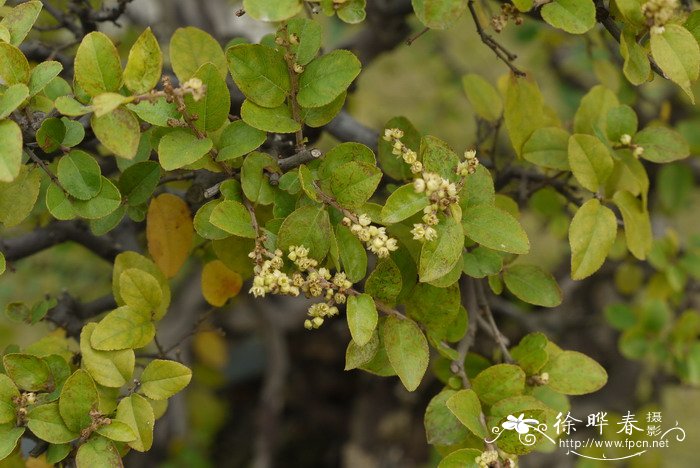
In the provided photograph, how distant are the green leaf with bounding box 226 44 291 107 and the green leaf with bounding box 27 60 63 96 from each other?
16 centimetres

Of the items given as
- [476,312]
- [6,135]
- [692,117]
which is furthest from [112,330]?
[692,117]

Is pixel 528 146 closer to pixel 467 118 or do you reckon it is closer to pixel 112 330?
pixel 112 330

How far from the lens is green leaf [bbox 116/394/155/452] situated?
26.6 inches

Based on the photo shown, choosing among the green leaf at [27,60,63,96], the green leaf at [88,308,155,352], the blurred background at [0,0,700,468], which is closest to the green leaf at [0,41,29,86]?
the green leaf at [27,60,63,96]

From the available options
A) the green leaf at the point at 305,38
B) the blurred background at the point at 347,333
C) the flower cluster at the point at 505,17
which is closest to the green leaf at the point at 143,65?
the green leaf at the point at 305,38

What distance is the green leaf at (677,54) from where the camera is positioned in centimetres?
63

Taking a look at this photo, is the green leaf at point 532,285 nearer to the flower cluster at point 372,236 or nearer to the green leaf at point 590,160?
the green leaf at point 590,160

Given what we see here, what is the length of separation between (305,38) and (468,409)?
1.33 ft

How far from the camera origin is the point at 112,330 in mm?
703

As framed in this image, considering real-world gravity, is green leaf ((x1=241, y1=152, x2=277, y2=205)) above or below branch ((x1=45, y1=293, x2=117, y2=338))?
above

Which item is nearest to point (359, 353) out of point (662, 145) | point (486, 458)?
point (486, 458)

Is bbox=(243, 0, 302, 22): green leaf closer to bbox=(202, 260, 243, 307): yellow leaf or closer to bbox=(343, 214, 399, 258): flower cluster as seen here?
bbox=(343, 214, 399, 258): flower cluster

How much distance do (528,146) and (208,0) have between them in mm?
1212

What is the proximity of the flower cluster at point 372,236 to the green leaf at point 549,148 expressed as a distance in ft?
0.92
